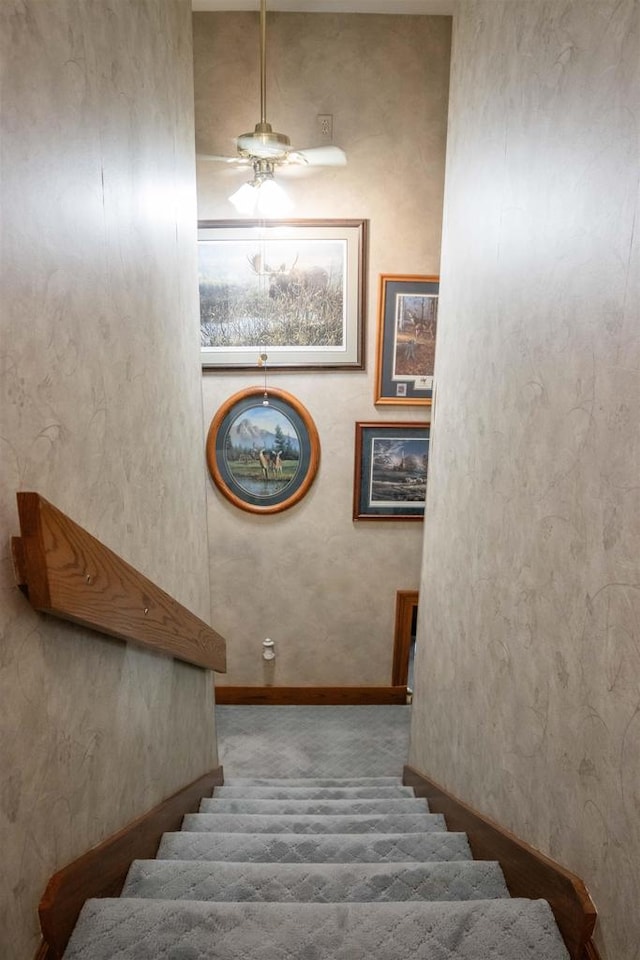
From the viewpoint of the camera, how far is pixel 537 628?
1494 millimetres

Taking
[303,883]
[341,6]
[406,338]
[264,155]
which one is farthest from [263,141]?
[303,883]

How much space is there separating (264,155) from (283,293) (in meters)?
0.86

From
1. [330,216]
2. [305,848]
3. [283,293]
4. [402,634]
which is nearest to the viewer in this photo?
[305,848]

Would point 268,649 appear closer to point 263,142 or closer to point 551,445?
point 263,142

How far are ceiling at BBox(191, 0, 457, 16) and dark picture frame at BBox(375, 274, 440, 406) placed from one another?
1.40m

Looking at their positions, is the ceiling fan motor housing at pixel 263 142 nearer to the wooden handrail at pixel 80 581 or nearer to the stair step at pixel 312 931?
the wooden handrail at pixel 80 581

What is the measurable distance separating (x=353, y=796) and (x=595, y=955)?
1753mm

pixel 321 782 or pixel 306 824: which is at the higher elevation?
pixel 306 824

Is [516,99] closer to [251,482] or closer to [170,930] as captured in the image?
[170,930]

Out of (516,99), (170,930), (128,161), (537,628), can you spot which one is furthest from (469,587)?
(128,161)

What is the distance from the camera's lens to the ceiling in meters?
3.51

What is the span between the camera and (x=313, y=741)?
13.6ft

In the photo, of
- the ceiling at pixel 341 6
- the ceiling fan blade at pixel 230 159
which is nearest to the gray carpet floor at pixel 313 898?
the ceiling fan blade at pixel 230 159

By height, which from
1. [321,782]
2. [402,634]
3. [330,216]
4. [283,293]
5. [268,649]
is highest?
[330,216]
